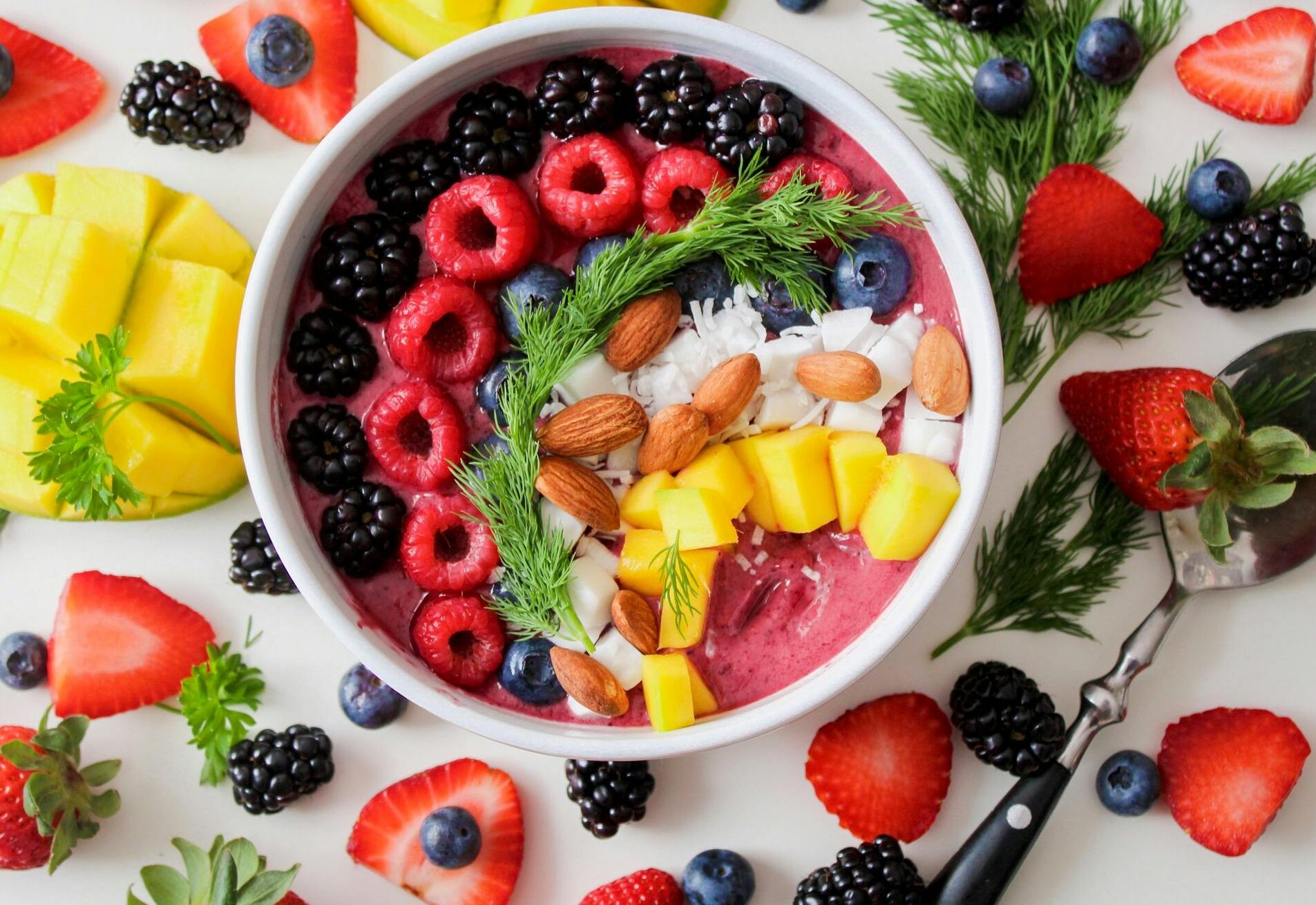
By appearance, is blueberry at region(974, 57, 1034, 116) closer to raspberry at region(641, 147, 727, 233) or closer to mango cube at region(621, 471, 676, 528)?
raspberry at region(641, 147, 727, 233)

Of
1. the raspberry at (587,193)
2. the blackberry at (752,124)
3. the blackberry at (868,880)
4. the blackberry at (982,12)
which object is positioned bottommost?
the blackberry at (868,880)

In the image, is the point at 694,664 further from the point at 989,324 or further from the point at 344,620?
the point at 989,324

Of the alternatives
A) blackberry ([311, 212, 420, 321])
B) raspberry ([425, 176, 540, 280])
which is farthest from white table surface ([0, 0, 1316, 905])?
raspberry ([425, 176, 540, 280])

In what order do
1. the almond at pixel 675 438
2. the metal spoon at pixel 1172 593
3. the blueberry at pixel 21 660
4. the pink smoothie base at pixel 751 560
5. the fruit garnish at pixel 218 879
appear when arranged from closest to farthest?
the almond at pixel 675 438 → the pink smoothie base at pixel 751 560 → the fruit garnish at pixel 218 879 → the metal spoon at pixel 1172 593 → the blueberry at pixel 21 660

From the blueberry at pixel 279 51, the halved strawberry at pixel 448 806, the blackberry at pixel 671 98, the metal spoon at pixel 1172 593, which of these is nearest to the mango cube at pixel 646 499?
the blackberry at pixel 671 98

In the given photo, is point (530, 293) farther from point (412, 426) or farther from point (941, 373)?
point (941, 373)

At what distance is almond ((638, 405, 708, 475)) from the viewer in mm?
1667

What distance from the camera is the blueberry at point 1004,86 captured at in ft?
6.49

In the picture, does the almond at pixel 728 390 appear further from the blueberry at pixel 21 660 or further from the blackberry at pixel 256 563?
the blueberry at pixel 21 660

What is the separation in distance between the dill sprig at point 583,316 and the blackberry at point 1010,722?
0.73 meters

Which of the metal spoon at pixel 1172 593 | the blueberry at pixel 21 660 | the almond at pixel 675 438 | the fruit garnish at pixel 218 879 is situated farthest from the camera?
the blueberry at pixel 21 660

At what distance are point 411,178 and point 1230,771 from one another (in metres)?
1.79

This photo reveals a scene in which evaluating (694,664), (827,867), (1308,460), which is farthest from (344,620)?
(1308,460)

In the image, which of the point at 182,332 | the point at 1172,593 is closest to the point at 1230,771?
the point at 1172,593
